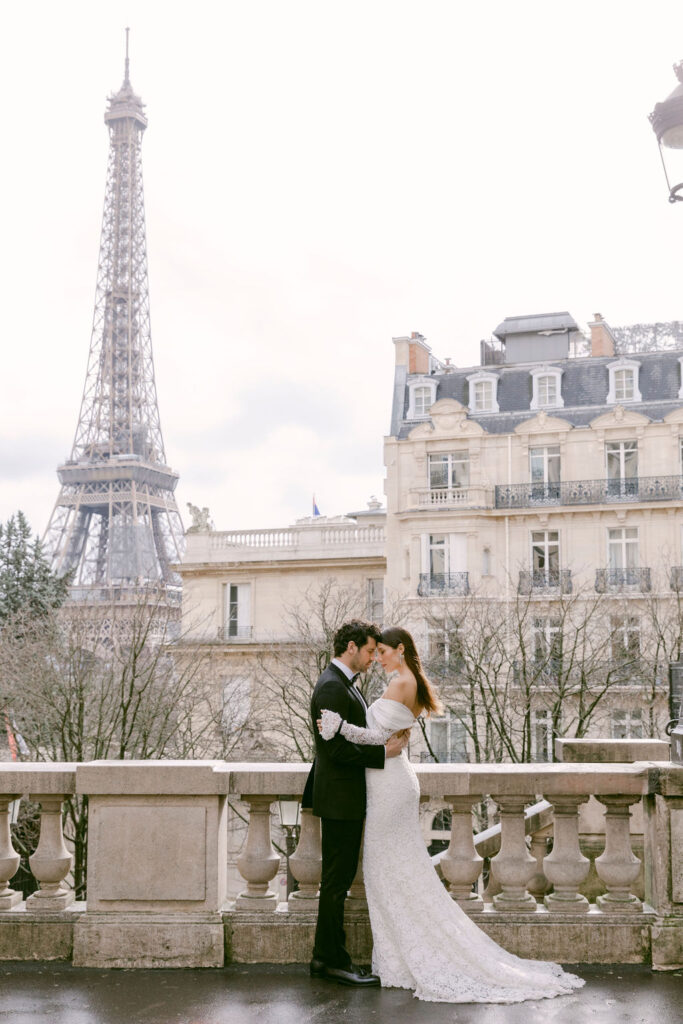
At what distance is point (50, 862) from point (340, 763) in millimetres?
→ 1832

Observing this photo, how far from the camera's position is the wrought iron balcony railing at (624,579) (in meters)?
35.8

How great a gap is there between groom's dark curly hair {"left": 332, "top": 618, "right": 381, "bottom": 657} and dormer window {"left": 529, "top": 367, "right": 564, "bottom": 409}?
36.3 meters

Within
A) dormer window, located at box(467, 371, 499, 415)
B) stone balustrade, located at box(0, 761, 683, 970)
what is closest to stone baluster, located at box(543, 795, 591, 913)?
stone balustrade, located at box(0, 761, 683, 970)

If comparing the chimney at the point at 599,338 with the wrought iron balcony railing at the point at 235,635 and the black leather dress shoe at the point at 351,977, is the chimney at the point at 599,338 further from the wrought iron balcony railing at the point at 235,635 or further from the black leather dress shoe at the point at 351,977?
the black leather dress shoe at the point at 351,977

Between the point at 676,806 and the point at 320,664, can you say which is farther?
the point at 320,664

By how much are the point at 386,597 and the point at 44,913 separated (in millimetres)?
32923

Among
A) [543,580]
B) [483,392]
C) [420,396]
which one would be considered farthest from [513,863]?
[420,396]

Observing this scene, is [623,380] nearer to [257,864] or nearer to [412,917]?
[257,864]

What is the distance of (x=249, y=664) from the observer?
39938 mm

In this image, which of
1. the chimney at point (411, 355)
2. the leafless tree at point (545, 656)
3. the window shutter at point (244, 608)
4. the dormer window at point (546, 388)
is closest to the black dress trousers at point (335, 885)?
the leafless tree at point (545, 656)

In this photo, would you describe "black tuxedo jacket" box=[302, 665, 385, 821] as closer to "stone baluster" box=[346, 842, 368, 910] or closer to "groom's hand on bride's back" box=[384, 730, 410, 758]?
"groom's hand on bride's back" box=[384, 730, 410, 758]

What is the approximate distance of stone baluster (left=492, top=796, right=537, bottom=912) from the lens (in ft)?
20.9

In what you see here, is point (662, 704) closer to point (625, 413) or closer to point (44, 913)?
point (625, 413)

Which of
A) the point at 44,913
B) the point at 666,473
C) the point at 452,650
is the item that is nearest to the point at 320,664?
the point at 452,650
